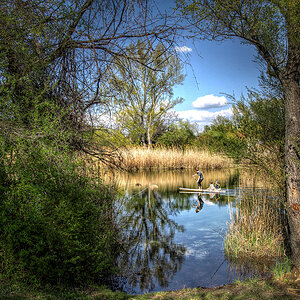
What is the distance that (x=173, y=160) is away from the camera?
24.9m

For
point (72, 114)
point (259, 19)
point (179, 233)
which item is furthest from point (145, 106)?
point (72, 114)

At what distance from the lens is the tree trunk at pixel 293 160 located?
5578 millimetres

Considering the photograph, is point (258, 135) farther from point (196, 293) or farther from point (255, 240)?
point (196, 293)

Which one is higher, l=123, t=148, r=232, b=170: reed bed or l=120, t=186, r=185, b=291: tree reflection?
l=123, t=148, r=232, b=170: reed bed

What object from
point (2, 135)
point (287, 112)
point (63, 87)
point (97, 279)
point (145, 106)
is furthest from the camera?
point (145, 106)

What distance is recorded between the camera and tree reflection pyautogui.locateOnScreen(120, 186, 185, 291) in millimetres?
5992

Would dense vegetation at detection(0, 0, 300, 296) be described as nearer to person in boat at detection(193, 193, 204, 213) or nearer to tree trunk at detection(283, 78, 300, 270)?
tree trunk at detection(283, 78, 300, 270)

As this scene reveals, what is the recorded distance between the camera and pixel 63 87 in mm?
4332

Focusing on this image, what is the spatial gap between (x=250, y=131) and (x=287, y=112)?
1.86 metres

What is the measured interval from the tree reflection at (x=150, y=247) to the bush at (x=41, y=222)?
1.90 metres

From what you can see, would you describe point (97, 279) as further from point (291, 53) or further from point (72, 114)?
point (291, 53)

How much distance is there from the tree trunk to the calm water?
4.16 feet

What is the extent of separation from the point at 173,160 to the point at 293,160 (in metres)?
19.3

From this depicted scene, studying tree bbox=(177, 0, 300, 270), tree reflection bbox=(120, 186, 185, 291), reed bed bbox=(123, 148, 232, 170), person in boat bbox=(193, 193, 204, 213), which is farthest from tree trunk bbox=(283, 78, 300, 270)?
reed bed bbox=(123, 148, 232, 170)
